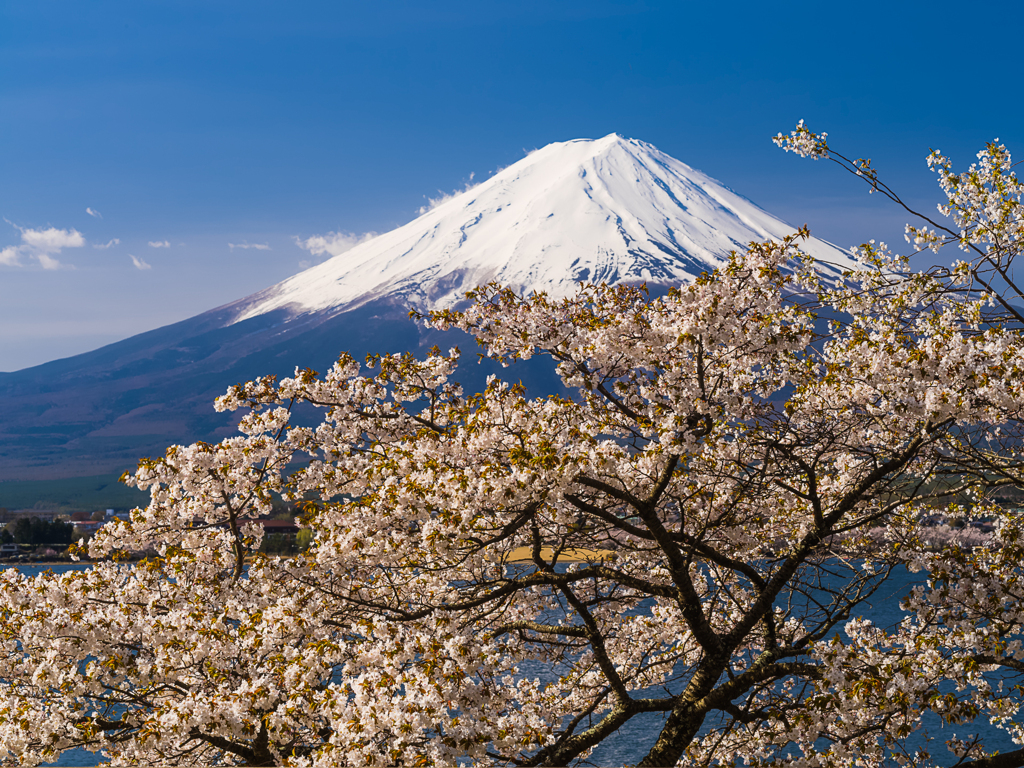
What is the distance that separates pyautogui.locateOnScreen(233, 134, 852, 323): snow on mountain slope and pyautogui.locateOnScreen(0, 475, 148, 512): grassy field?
2636 inches

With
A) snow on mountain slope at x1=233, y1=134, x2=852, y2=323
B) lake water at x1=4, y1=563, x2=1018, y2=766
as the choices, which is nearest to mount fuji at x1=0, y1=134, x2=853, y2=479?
snow on mountain slope at x1=233, y1=134, x2=852, y2=323

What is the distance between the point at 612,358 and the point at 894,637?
371cm

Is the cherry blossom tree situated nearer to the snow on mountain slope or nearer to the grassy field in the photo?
the grassy field

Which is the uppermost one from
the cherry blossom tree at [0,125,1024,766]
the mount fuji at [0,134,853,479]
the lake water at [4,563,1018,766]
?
the mount fuji at [0,134,853,479]

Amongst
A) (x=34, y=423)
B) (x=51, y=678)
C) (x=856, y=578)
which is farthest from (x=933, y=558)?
(x=34, y=423)

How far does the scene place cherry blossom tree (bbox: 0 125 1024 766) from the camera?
4.44 metres

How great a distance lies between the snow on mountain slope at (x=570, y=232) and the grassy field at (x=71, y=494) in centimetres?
6695

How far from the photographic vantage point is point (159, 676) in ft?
17.8

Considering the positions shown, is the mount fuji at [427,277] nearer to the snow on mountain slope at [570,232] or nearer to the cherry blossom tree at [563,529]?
the snow on mountain slope at [570,232]

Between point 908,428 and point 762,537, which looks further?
point 762,537

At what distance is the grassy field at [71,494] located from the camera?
99.9 metres

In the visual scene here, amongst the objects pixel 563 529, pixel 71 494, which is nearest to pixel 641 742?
pixel 563 529

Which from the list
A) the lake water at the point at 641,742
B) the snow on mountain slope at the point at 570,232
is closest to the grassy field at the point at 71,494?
the snow on mountain slope at the point at 570,232

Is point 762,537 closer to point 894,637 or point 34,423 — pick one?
point 894,637
